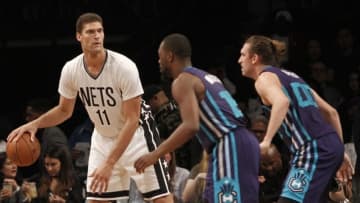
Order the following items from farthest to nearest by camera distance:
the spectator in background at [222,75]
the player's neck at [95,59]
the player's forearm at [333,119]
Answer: the spectator in background at [222,75], the player's neck at [95,59], the player's forearm at [333,119]

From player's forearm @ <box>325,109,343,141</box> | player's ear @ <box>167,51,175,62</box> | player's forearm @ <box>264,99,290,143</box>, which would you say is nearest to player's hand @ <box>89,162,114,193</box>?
player's ear @ <box>167,51,175,62</box>

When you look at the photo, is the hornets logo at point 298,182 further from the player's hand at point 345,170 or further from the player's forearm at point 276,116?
the player's hand at point 345,170

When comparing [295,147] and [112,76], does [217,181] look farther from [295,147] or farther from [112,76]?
[112,76]

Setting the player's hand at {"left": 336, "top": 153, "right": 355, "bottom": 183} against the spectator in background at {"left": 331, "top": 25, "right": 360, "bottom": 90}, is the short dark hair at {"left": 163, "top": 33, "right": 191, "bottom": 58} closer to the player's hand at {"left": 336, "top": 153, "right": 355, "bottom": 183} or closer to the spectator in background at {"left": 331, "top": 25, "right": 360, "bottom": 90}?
the player's hand at {"left": 336, "top": 153, "right": 355, "bottom": 183}

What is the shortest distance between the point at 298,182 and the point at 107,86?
186 centimetres

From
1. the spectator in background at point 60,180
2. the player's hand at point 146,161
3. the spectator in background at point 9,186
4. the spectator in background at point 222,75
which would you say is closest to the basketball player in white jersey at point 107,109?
the player's hand at point 146,161

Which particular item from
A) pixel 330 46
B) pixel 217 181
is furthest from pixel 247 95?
pixel 217 181

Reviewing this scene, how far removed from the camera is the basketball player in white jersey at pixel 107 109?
9.39 meters

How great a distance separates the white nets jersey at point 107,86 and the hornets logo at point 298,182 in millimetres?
1530

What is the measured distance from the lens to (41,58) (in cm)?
1405

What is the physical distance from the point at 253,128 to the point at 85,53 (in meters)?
2.49

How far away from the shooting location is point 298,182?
841 centimetres

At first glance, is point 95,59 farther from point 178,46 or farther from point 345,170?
point 345,170

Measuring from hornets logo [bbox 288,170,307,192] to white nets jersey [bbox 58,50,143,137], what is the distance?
153 centimetres
